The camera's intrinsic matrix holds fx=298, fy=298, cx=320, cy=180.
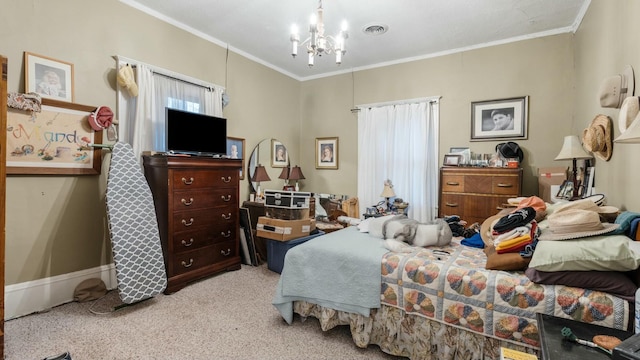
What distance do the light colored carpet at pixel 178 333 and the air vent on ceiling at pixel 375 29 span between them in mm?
3092

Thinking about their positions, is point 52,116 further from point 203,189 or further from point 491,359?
point 491,359

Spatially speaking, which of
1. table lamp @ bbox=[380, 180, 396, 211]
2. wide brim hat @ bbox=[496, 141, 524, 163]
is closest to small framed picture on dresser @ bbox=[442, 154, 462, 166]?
wide brim hat @ bbox=[496, 141, 524, 163]

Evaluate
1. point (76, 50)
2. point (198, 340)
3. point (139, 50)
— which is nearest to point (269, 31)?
point (139, 50)

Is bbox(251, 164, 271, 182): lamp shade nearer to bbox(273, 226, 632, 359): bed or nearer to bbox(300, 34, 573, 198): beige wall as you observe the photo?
bbox(300, 34, 573, 198): beige wall

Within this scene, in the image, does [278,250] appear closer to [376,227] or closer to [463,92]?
[376,227]

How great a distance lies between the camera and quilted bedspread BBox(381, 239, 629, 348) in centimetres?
140

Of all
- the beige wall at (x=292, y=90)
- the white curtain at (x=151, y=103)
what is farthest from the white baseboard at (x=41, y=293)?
the white curtain at (x=151, y=103)

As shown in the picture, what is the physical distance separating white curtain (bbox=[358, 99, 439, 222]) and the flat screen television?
2231 mm

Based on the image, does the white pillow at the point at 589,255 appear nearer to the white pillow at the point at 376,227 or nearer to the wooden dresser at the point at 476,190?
the white pillow at the point at 376,227

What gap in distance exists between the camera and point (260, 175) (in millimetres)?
4273

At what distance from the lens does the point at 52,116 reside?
2.52 m

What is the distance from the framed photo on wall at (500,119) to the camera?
3672 millimetres

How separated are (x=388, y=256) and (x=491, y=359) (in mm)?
748

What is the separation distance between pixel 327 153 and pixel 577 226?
382 centimetres
